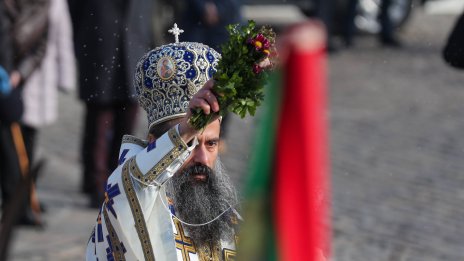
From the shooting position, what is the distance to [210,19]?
27.6ft

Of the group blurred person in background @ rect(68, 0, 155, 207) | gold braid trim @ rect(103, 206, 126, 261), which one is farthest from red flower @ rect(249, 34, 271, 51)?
blurred person in background @ rect(68, 0, 155, 207)

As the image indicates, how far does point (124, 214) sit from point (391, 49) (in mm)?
11194

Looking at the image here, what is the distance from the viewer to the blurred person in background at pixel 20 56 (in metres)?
6.94

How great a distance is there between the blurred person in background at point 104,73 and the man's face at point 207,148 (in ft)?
9.45

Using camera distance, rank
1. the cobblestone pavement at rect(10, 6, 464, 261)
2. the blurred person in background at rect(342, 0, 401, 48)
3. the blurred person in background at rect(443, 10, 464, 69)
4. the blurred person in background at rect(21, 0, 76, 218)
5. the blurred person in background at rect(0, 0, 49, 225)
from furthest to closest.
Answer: the blurred person in background at rect(342, 0, 401, 48) → the blurred person in background at rect(21, 0, 76, 218) → the blurred person in background at rect(0, 0, 49, 225) → the cobblestone pavement at rect(10, 6, 464, 261) → the blurred person in background at rect(443, 10, 464, 69)

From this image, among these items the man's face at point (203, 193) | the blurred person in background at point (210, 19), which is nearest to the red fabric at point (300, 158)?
the man's face at point (203, 193)

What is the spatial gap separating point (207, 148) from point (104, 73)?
330 centimetres

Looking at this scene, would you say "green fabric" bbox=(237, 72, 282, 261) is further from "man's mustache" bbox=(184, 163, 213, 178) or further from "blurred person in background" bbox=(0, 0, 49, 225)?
"blurred person in background" bbox=(0, 0, 49, 225)

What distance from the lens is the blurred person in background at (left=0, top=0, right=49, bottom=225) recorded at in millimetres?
6938

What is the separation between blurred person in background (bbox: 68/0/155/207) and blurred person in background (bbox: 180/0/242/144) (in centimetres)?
82

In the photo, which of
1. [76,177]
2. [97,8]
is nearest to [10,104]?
[97,8]

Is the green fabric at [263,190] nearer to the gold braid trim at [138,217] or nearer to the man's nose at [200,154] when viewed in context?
the gold braid trim at [138,217]

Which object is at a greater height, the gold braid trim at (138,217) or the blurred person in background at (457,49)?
the gold braid trim at (138,217)

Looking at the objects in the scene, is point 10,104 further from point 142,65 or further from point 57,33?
point 142,65
